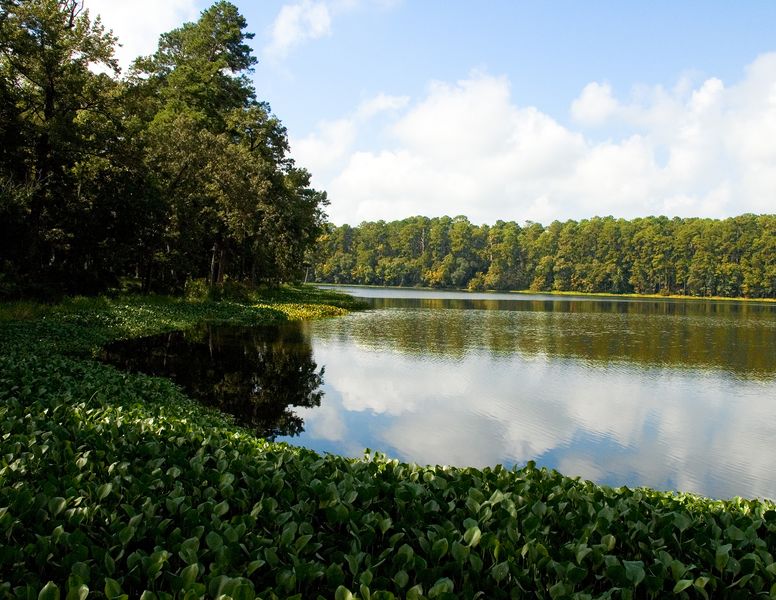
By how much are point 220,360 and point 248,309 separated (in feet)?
53.3

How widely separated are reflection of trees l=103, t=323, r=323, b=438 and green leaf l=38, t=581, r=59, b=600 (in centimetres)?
863

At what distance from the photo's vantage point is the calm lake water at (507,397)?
10.7m

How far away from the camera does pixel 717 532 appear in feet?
13.7

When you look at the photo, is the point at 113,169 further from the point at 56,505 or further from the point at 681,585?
the point at 681,585

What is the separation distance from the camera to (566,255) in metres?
127

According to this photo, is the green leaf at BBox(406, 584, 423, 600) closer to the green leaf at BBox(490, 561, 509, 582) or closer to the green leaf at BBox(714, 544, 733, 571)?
the green leaf at BBox(490, 561, 509, 582)

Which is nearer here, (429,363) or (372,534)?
(372,534)

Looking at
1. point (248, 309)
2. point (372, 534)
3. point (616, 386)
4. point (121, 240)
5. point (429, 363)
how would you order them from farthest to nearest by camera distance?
point (248, 309) < point (121, 240) < point (429, 363) < point (616, 386) < point (372, 534)

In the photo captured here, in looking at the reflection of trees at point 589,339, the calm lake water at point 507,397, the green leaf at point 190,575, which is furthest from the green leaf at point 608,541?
the reflection of trees at point 589,339

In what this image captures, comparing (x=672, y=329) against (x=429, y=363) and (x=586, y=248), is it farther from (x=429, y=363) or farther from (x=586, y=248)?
(x=586, y=248)

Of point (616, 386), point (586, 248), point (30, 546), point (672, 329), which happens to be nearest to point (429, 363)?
point (616, 386)

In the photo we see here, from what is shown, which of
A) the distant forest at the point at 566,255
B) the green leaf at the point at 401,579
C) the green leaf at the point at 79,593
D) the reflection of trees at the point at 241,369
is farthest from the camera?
the distant forest at the point at 566,255

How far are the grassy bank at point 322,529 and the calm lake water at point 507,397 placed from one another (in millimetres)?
4883

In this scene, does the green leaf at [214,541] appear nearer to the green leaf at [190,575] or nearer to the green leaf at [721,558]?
the green leaf at [190,575]
